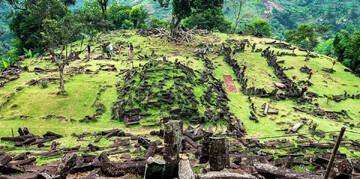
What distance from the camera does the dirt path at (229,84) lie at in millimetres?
20775

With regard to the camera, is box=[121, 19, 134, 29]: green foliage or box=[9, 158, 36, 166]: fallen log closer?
box=[9, 158, 36, 166]: fallen log

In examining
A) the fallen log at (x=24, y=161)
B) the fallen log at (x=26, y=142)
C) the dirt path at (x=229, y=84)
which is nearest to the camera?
the fallen log at (x=24, y=161)

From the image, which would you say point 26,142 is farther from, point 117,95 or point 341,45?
point 341,45

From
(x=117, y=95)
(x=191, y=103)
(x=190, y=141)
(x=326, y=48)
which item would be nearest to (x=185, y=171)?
(x=190, y=141)

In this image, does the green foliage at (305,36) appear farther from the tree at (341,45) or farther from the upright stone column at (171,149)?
the upright stone column at (171,149)

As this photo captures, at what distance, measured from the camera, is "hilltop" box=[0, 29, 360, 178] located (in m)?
11.1

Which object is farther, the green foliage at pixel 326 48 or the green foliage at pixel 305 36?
the green foliage at pixel 326 48

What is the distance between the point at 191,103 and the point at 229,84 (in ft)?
26.4

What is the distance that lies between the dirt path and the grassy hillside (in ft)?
1.96

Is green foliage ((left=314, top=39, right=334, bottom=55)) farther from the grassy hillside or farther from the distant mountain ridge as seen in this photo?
the distant mountain ridge

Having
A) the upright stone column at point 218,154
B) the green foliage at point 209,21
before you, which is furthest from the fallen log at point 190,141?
the green foliage at point 209,21

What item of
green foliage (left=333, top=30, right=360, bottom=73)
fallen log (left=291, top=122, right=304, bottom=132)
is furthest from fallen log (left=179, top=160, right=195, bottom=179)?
green foliage (left=333, top=30, right=360, bottom=73)

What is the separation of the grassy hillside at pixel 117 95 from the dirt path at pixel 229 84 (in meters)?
0.60

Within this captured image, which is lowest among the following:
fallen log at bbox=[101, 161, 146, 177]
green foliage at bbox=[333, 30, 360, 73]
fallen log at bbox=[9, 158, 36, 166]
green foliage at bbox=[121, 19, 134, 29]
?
fallen log at bbox=[9, 158, 36, 166]
